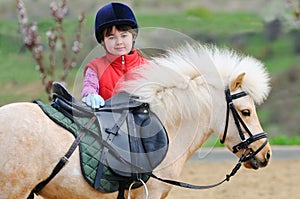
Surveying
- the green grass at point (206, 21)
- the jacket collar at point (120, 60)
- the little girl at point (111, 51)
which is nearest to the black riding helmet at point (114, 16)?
the little girl at point (111, 51)

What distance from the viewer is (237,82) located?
3.76 meters

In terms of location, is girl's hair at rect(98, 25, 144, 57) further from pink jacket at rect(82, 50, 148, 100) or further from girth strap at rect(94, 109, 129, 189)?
girth strap at rect(94, 109, 129, 189)

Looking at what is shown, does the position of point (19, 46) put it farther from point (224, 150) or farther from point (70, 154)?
point (70, 154)

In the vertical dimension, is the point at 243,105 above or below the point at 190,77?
below

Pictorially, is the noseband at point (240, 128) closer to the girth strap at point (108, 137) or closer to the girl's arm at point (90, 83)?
the girth strap at point (108, 137)

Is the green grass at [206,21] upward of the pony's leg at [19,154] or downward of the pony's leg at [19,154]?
downward

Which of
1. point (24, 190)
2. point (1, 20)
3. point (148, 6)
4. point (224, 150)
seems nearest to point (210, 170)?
point (224, 150)

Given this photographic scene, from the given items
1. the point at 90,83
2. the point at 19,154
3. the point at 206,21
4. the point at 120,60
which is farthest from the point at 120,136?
the point at 206,21

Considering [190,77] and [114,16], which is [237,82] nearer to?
[190,77]

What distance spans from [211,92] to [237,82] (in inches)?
6.7

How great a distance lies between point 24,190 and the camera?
10.7 feet

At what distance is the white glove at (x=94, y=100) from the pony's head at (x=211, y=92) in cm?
18

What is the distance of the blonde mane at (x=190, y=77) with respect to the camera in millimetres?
3656

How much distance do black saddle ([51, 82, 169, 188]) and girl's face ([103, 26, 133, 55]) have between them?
0.94ft
